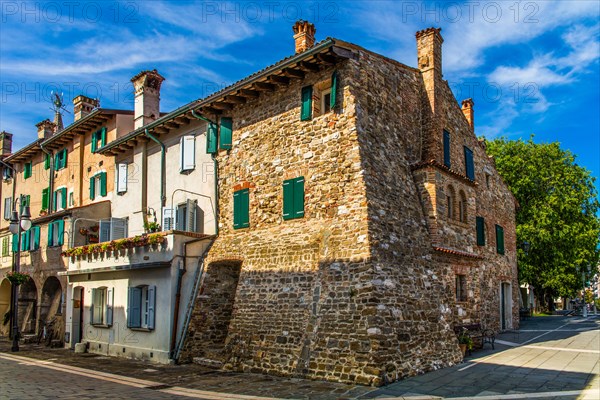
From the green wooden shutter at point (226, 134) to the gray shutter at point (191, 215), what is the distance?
2435 mm

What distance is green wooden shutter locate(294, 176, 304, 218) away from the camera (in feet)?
48.4

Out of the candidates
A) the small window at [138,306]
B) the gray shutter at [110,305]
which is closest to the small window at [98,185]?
the gray shutter at [110,305]

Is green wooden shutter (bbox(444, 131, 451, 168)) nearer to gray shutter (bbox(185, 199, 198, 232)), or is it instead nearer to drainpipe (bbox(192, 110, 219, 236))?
drainpipe (bbox(192, 110, 219, 236))

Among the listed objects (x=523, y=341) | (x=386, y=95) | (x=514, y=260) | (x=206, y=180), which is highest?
(x=386, y=95)

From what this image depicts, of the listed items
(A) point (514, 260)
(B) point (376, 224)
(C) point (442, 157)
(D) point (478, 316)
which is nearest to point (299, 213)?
(B) point (376, 224)

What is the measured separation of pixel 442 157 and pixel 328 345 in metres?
7.98

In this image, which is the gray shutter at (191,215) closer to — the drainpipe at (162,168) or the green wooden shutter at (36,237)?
the drainpipe at (162,168)

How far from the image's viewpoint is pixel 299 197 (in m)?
14.8

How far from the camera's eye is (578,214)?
33156 millimetres

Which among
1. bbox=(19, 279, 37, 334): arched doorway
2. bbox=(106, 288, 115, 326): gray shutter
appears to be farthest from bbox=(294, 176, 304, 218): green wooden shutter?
bbox=(19, 279, 37, 334): arched doorway

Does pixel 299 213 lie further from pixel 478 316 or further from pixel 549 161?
pixel 549 161

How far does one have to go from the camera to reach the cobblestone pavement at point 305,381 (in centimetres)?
1090

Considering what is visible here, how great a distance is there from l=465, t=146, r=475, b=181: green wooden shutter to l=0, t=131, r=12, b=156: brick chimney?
29995mm

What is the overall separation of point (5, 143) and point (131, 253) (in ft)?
73.9
